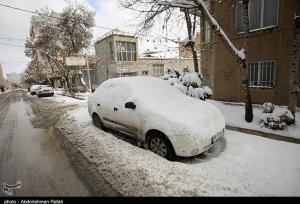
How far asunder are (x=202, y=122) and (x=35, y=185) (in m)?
3.42

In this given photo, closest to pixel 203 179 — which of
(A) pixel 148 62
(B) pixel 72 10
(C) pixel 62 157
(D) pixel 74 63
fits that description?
(C) pixel 62 157

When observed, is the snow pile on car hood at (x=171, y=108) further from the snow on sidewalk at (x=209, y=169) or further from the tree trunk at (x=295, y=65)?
the tree trunk at (x=295, y=65)

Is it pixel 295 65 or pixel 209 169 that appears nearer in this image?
pixel 209 169

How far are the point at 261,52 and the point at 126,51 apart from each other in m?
18.5

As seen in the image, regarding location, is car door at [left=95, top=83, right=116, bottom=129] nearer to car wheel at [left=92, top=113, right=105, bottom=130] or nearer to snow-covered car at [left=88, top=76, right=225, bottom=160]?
snow-covered car at [left=88, top=76, right=225, bottom=160]

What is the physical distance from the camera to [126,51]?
24562mm

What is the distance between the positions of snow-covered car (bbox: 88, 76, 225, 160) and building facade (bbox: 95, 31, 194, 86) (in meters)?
18.4

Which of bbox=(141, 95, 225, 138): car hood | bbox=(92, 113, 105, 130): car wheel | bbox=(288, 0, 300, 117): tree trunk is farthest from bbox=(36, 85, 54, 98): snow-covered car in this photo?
bbox=(288, 0, 300, 117): tree trunk

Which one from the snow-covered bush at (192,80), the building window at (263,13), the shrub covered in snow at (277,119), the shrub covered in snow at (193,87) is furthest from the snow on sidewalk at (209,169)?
the building window at (263,13)

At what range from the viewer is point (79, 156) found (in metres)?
4.45

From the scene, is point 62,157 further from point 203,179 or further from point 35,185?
point 203,179

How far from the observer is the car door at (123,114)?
14.9 ft

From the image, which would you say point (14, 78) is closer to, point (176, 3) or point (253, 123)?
point (176, 3)

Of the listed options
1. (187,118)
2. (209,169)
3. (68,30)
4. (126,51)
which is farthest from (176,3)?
(126,51)
